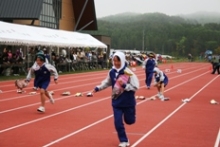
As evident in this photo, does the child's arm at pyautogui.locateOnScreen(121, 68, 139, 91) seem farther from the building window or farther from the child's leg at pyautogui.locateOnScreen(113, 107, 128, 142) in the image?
the building window

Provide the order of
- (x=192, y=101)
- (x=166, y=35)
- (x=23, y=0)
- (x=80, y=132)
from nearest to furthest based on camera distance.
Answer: (x=80, y=132), (x=192, y=101), (x=23, y=0), (x=166, y=35)

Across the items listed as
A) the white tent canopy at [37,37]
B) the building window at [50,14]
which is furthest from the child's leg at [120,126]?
the building window at [50,14]

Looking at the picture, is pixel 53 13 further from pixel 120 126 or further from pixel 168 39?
pixel 168 39

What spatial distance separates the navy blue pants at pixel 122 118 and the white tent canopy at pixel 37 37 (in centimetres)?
1828

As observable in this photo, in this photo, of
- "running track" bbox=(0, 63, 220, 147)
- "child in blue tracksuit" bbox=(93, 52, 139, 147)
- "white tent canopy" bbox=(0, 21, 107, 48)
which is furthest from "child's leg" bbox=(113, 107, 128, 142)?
"white tent canopy" bbox=(0, 21, 107, 48)

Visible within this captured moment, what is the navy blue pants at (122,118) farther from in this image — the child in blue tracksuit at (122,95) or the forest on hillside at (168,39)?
the forest on hillside at (168,39)

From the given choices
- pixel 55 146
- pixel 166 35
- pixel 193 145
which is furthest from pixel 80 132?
pixel 166 35

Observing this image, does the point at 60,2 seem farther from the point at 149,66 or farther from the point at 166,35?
the point at 166,35

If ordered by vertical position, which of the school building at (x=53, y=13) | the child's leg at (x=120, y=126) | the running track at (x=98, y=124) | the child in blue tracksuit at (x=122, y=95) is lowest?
the running track at (x=98, y=124)

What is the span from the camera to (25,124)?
415 inches

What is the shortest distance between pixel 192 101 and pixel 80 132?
25.5 feet

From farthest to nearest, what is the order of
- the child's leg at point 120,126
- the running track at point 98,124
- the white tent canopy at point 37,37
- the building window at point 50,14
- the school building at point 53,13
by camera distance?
the building window at point 50,14 < the school building at point 53,13 < the white tent canopy at point 37,37 < the running track at point 98,124 < the child's leg at point 120,126

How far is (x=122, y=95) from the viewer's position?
26.8 feet

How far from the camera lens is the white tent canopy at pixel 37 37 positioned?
26875 mm
